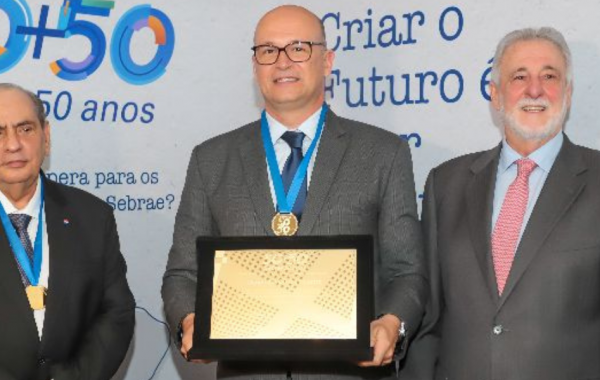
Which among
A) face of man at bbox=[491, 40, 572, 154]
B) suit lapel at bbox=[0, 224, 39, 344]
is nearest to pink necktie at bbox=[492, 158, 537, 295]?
face of man at bbox=[491, 40, 572, 154]

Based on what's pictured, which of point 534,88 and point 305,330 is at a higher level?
point 534,88

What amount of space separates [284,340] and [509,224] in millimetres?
996

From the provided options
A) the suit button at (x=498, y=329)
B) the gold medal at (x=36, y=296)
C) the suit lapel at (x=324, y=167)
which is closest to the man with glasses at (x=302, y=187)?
the suit lapel at (x=324, y=167)

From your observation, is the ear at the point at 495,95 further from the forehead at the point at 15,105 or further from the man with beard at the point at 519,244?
the forehead at the point at 15,105

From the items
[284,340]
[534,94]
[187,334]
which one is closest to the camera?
[284,340]

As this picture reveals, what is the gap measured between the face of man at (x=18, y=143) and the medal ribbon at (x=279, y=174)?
96 cm

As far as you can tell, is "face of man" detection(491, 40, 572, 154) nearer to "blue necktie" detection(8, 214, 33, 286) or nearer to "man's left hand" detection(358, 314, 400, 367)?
"man's left hand" detection(358, 314, 400, 367)

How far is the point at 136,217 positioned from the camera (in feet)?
16.2

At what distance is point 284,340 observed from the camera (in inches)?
117

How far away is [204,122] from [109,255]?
5.17 feet

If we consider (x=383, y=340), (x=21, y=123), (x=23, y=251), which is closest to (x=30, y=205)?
(x=23, y=251)

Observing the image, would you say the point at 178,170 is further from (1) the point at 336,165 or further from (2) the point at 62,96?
(1) the point at 336,165

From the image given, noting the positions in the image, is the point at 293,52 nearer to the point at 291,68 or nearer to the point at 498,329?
the point at 291,68

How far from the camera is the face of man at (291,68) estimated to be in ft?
11.0
